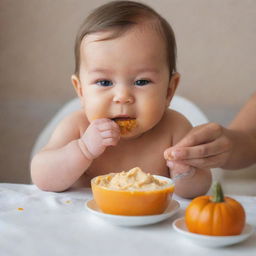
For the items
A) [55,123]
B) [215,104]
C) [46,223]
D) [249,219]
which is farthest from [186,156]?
[215,104]

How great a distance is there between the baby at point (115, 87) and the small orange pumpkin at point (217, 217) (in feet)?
0.96

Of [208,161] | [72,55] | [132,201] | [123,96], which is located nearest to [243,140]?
[208,161]

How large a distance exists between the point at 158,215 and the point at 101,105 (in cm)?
39

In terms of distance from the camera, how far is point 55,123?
1637 millimetres

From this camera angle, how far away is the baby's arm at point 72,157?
1.00 metres

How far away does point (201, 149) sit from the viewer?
0.96 meters

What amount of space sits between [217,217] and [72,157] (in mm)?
486

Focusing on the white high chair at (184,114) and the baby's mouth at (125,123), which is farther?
the white high chair at (184,114)

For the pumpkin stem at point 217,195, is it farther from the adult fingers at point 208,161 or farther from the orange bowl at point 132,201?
the adult fingers at point 208,161

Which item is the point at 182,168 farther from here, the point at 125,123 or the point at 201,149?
the point at 125,123

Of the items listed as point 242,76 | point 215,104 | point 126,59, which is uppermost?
point 126,59

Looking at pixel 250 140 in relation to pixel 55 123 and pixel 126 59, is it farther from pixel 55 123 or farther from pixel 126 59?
pixel 55 123

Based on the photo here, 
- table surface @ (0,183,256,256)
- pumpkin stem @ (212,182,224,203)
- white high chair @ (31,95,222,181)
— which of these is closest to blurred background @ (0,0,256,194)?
white high chair @ (31,95,222,181)

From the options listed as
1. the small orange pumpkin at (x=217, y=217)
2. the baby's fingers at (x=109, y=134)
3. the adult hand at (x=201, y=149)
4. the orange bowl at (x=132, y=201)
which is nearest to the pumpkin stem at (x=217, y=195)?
the small orange pumpkin at (x=217, y=217)
